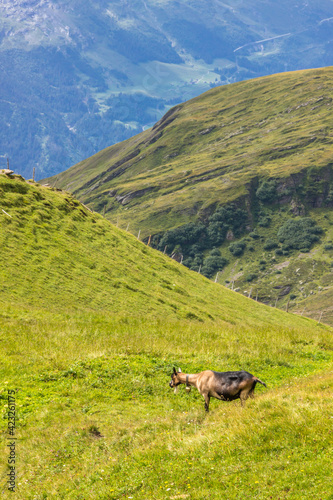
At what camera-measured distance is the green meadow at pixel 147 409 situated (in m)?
11.4

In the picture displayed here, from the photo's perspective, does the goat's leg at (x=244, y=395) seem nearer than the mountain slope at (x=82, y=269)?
Yes

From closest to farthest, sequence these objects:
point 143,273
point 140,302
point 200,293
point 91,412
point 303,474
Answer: point 303,474, point 91,412, point 140,302, point 143,273, point 200,293

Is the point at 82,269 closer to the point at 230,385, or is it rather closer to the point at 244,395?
the point at 230,385

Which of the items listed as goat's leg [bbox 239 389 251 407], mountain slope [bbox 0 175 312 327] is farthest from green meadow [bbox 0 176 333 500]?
mountain slope [bbox 0 175 312 327]

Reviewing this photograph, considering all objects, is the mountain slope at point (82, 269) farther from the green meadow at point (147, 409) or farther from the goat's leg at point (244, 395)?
the goat's leg at point (244, 395)

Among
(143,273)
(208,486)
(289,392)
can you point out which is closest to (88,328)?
(289,392)

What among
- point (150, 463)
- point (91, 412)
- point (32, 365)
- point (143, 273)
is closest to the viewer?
point (150, 463)

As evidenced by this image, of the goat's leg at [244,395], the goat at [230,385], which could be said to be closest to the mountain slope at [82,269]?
the goat at [230,385]

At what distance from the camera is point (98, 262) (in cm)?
5553

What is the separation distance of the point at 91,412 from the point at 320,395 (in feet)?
28.0

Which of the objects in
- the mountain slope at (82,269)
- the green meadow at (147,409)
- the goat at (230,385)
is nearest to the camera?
the green meadow at (147,409)

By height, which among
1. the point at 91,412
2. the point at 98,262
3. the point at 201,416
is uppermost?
the point at 98,262

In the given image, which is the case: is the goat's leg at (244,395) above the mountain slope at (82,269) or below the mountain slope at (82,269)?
below

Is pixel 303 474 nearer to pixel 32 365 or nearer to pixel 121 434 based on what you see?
pixel 121 434
